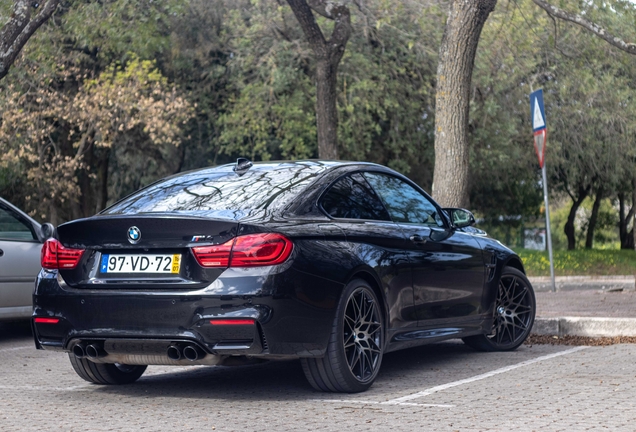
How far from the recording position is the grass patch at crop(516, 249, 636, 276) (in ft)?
70.3

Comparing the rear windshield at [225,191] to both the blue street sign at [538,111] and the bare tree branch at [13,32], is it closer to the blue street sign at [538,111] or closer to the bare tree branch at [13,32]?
the bare tree branch at [13,32]

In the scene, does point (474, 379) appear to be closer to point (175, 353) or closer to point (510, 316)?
point (510, 316)

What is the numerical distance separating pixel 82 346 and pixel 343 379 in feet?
5.48

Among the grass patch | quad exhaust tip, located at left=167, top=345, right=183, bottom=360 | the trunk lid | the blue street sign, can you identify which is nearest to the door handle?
the trunk lid

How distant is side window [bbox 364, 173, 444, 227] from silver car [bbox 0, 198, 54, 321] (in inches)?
149

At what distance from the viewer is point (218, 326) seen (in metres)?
5.95

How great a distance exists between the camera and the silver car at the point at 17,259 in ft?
32.8

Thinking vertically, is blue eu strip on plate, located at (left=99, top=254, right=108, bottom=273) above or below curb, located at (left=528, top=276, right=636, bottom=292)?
above

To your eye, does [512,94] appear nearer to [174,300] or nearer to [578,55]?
[578,55]

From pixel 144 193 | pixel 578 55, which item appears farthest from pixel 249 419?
pixel 578 55

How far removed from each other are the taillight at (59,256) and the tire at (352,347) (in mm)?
1598

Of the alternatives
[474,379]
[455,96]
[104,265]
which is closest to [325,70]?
[455,96]

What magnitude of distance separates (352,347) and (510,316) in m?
2.72

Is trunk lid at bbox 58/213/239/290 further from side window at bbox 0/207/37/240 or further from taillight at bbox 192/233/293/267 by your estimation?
side window at bbox 0/207/37/240
